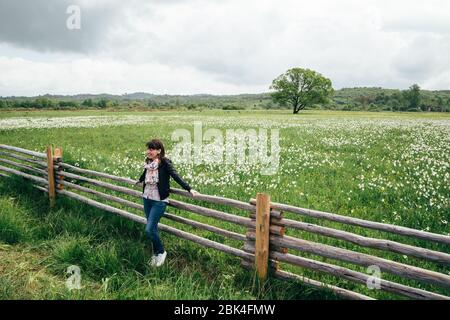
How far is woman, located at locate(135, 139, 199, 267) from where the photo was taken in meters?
6.03

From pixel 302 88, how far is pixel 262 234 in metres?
87.8

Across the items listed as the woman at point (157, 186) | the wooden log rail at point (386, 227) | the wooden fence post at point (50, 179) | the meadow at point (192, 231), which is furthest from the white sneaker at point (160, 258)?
the wooden fence post at point (50, 179)

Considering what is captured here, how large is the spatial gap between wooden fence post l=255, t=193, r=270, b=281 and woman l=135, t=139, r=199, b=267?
1380mm

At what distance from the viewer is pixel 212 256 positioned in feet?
20.5

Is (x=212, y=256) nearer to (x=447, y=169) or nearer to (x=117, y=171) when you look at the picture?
(x=117, y=171)

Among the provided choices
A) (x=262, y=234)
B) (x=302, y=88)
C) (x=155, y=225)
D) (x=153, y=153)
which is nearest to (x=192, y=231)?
(x=155, y=225)

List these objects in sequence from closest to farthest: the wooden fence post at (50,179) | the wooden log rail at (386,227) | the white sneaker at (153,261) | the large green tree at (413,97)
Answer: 1. the wooden log rail at (386,227)
2. the white sneaker at (153,261)
3. the wooden fence post at (50,179)
4. the large green tree at (413,97)

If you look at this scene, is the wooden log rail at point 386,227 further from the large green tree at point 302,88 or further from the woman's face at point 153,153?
the large green tree at point 302,88

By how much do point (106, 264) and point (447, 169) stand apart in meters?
11.5

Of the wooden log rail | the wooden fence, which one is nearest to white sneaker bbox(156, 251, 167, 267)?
the wooden fence

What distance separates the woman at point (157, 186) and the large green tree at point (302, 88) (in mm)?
82737

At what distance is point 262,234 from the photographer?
537 centimetres

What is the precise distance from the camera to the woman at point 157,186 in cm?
603

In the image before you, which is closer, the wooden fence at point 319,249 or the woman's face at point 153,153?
the wooden fence at point 319,249
